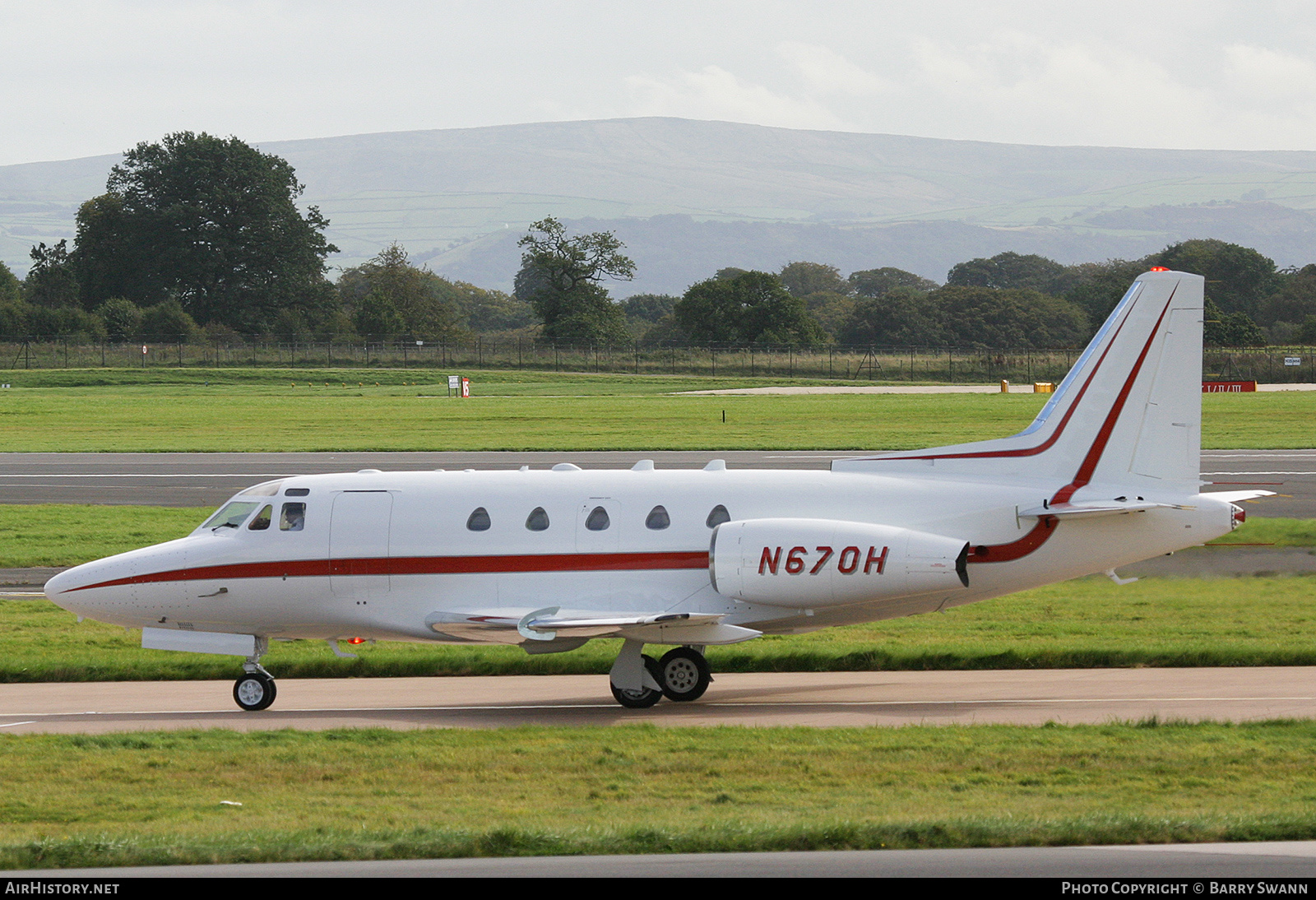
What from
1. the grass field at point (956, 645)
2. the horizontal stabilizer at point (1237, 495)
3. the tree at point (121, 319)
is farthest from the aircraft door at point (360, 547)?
the tree at point (121, 319)

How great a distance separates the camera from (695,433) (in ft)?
189

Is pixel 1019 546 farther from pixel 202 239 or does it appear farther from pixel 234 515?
pixel 202 239

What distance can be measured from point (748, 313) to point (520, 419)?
243ft

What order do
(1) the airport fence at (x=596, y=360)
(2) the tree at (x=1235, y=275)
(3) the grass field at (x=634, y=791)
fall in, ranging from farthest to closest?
1. (2) the tree at (x=1235, y=275)
2. (1) the airport fence at (x=596, y=360)
3. (3) the grass field at (x=634, y=791)

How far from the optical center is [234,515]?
59.3 feet

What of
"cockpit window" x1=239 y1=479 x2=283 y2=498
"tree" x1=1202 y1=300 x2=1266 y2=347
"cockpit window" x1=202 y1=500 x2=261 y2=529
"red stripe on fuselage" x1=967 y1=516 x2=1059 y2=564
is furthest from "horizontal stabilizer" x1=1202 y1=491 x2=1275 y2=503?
"tree" x1=1202 y1=300 x2=1266 y2=347

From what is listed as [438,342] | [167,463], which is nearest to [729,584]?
[167,463]

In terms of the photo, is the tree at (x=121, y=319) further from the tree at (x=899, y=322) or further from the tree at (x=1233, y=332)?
the tree at (x=1233, y=332)

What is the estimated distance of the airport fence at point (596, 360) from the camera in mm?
116812

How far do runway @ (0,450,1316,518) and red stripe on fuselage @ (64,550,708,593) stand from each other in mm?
20613

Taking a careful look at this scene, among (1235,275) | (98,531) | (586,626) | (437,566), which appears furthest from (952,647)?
(1235,275)

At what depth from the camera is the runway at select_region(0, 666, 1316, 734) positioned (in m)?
16.0

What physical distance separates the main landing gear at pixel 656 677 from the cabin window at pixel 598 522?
148 cm

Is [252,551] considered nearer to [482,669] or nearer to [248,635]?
[248,635]
